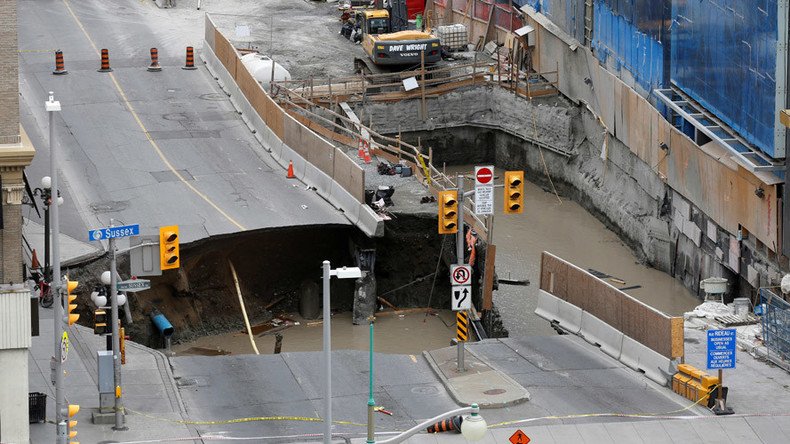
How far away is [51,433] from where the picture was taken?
36.1 meters

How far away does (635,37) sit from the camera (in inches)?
2386

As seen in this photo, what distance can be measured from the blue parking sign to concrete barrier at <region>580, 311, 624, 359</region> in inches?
167

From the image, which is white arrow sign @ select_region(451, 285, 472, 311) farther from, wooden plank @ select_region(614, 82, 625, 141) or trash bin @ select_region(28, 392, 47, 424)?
wooden plank @ select_region(614, 82, 625, 141)

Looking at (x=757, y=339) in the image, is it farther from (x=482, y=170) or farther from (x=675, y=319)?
(x=482, y=170)

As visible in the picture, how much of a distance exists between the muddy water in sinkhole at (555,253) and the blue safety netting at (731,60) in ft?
20.1

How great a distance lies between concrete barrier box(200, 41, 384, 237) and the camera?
163 ft

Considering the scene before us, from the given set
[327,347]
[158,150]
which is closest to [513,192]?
[327,347]

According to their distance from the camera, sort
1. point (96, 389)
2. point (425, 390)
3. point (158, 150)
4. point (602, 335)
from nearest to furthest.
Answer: point (96, 389) < point (425, 390) < point (602, 335) < point (158, 150)

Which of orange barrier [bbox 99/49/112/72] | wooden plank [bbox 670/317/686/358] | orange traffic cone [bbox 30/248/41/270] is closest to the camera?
wooden plank [bbox 670/317/686/358]

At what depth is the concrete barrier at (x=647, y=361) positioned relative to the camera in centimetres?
3947

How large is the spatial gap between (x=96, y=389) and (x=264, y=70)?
28.6m

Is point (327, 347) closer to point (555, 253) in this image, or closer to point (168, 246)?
point (168, 246)

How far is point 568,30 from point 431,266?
2100cm

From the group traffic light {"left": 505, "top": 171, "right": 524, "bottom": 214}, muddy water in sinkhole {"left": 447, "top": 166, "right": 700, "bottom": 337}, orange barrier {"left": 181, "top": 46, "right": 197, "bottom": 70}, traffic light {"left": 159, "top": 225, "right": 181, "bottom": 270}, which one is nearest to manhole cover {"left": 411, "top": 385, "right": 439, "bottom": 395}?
traffic light {"left": 505, "top": 171, "right": 524, "bottom": 214}
